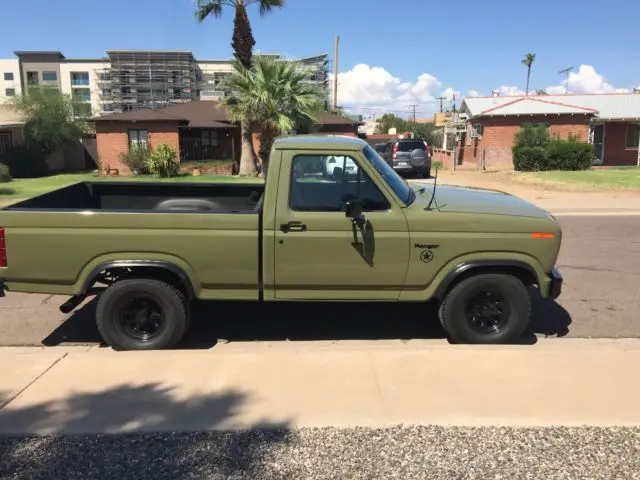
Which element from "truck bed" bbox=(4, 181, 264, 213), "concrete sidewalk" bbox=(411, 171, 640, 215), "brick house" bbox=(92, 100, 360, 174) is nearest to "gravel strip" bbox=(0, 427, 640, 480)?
"truck bed" bbox=(4, 181, 264, 213)

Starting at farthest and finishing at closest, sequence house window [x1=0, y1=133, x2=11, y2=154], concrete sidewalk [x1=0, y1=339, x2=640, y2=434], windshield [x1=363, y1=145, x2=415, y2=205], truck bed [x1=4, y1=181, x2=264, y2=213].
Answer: house window [x1=0, y1=133, x2=11, y2=154] < truck bed [x1=4, y1=181, x2=264, y2=213] < windshield [x1=363, y1=145, x2=415, y2=205] < concrete sidewalk [x1=0, y1=339, x2=640, y2=434]

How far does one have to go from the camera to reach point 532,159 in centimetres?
2880

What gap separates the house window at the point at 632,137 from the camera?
34.6m

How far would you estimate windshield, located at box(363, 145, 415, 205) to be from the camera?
17.0 ft

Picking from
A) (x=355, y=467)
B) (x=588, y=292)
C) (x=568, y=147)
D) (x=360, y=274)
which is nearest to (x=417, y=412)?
(x=355, y=467)

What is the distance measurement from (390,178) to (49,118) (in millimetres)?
32626

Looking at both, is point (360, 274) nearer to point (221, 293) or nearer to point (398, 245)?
point (398, 245)

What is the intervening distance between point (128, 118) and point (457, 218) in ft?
91.7

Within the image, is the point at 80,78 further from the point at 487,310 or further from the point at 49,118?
the point at 487,310

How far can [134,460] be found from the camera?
3.33m

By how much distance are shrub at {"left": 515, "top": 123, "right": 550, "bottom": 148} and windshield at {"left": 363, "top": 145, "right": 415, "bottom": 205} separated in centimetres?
2664

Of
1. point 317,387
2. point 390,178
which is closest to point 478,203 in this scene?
point 390,178

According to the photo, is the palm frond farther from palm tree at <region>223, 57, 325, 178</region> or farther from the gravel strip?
the gravel strip

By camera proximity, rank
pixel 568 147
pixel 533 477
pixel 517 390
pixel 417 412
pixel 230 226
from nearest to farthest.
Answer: pixel 533 477
pixel 417 412
pixel 517 390
pixel 230 226
pixel 568 147
